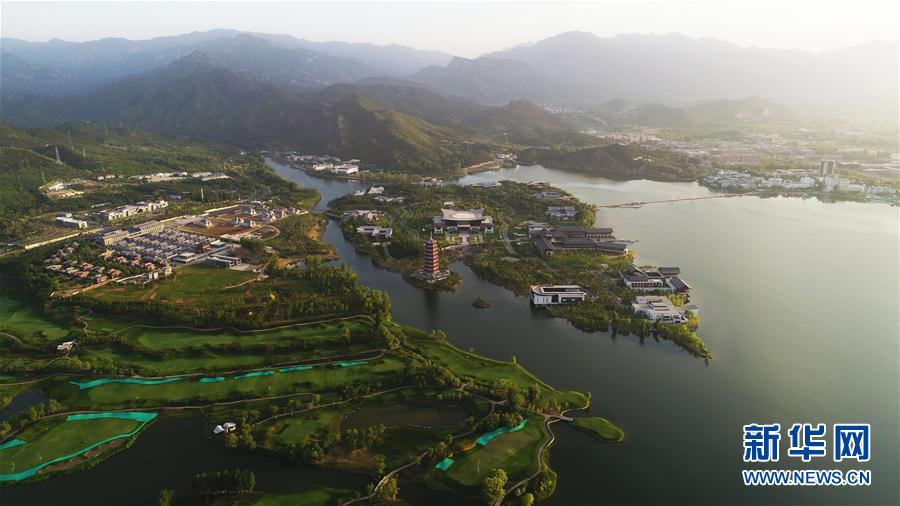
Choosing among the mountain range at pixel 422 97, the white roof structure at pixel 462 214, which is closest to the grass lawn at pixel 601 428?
the white roof structure at pixel 462 214

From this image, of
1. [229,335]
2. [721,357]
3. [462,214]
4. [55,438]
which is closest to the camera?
[55,438]

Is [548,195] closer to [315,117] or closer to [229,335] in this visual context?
[229,335]

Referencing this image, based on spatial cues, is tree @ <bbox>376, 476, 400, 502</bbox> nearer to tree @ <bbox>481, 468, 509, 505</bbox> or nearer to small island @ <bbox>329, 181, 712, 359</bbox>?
tree @ <bbox>481, 468, 509, 505</bbox>

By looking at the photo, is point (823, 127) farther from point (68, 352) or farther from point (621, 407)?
point (68, 352)

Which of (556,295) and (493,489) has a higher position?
(556,295)

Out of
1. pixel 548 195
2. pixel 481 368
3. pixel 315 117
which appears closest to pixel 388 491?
pixel 481 368

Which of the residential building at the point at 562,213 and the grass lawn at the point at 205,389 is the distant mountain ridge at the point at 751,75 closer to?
the residential building at the point at 562,213

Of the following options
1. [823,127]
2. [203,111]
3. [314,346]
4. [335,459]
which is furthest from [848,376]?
[203,111]
